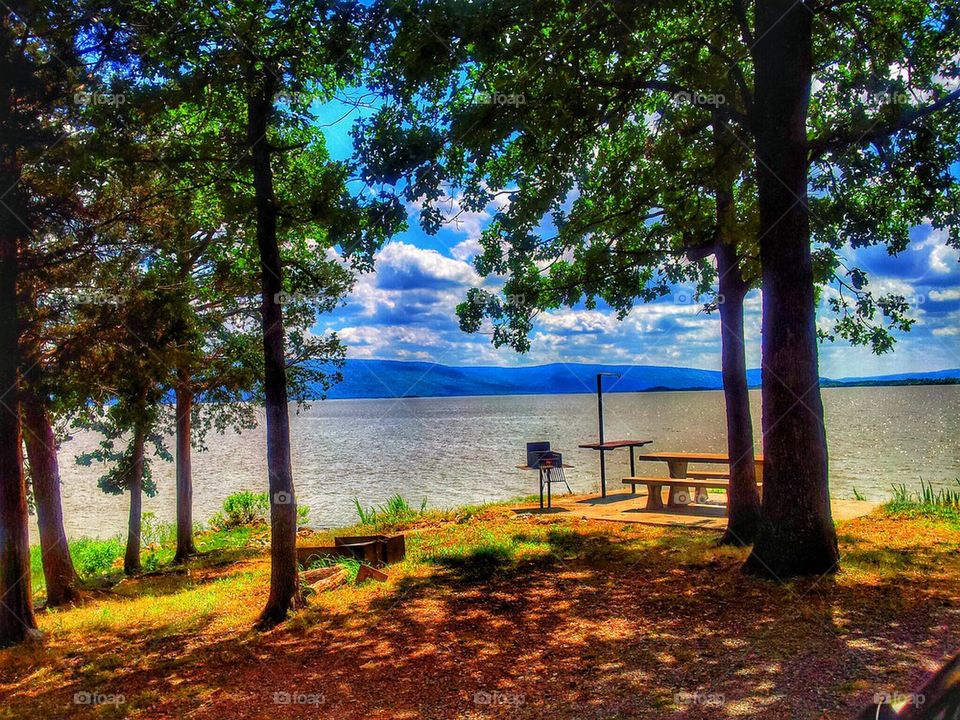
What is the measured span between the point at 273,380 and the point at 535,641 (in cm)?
459

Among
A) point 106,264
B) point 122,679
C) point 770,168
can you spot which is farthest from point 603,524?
point 106,264

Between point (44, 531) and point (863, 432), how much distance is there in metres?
73.8

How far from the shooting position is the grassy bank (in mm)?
5414

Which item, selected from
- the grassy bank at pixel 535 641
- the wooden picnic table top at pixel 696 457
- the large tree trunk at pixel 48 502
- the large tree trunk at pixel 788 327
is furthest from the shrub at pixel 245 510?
the large tree trunk at pixel 788 327

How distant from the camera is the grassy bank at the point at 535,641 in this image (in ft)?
17.8

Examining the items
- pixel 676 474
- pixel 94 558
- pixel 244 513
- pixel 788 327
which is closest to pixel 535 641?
pixel 788 327

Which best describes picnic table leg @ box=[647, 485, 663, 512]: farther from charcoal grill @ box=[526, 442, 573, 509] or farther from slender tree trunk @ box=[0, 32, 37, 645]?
slender tree trunk @ box=[0, 32, 37, 645]

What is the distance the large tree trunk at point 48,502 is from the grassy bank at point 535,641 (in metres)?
0.78

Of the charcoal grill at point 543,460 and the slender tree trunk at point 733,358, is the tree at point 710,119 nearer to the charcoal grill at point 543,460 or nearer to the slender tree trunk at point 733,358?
the slender tree trunk at point 733,358

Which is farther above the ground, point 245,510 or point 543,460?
point 543,460

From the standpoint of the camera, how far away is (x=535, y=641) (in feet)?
22.3

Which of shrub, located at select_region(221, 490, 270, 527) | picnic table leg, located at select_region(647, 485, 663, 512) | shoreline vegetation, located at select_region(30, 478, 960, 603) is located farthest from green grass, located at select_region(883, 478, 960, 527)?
shrub, located at select_region(221, 490, 270, 527)

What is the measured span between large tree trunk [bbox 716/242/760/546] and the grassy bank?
0.89 m

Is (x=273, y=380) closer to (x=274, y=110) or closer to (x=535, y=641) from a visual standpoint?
(x=274, y=110)
